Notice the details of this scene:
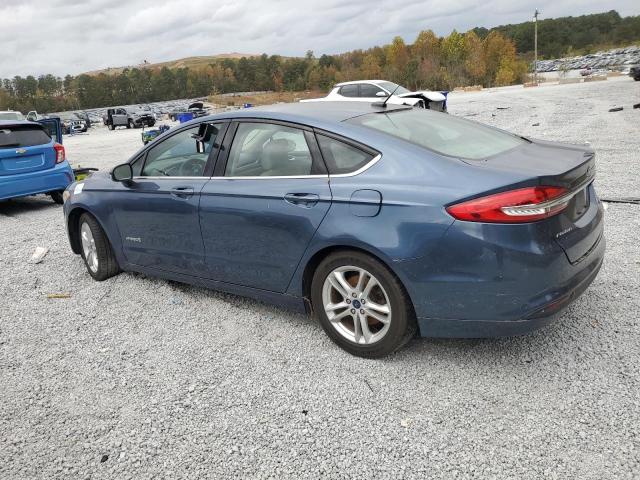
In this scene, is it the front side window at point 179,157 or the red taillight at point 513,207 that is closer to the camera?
the red taillight at point 513,207

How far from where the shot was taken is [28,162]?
29.5 ft

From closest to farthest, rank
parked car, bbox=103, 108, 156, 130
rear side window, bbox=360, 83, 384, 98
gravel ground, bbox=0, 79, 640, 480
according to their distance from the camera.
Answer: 1. gravel ground, bbox=0, 79, 640, 480
2. rear side window, bbox=360, 83, 384, 98
3. parked car, bbox=103, 108, 156, 130

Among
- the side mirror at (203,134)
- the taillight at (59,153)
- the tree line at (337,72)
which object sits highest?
the tree line at (337,72)

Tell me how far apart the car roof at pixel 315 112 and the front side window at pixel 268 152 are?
3.0 inches

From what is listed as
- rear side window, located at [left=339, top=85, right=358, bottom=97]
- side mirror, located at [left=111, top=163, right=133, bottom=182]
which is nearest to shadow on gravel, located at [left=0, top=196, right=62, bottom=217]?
side mirror, located at [left=111, top=163, right=133, bottom=182]

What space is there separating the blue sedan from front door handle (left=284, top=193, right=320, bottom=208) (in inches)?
0.4

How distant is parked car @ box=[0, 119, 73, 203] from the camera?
8.72 m

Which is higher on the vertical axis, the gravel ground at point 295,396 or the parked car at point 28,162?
the parked car at point 28,162

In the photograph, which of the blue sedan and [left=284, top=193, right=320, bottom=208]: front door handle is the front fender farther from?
[left=284, top=193, right=320, bottom=208]: front door handle

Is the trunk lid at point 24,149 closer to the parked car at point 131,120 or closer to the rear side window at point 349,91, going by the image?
the rear side window at point 349,91

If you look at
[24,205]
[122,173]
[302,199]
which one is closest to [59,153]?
[24,205]

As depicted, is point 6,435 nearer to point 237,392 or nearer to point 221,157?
point 237,392

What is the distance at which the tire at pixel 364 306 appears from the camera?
3074mm

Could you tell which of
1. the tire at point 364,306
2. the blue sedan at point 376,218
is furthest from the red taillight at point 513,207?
the tire at point 364,306
